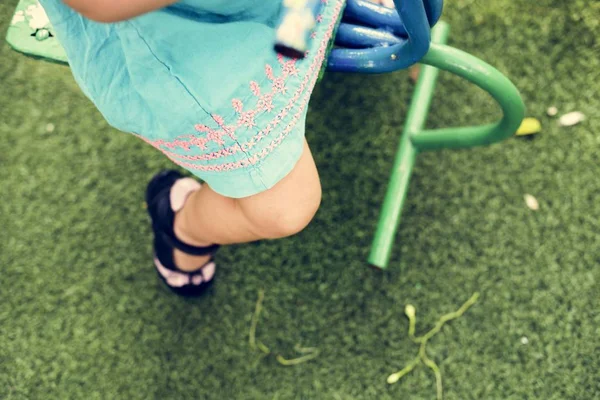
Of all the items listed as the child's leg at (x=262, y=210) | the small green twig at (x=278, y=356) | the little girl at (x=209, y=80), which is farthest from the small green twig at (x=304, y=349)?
the little girl at (x=209, y=80)

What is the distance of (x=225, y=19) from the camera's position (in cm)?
62

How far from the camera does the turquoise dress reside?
23.2 inches

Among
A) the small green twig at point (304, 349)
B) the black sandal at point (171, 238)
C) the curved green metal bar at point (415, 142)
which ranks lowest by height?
the small green twig at point (304, 349)

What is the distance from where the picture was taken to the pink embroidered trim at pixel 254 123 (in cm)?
62

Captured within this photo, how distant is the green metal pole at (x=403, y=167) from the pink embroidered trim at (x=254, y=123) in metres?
0.41

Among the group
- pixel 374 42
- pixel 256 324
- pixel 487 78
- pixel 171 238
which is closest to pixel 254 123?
pixel 374 42

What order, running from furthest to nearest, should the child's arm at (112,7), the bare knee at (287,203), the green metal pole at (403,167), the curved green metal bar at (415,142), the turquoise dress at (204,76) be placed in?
the green metal pole at (403,167) → the curved green metal bar at (415,142) → the bare knee at (287,203) → the turquoise dress at (204,76) → the child's arm at (112,7)

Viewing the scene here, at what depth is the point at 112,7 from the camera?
1.45 feet

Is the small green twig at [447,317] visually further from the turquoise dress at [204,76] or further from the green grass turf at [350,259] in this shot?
the turquoise dress at [204,76]

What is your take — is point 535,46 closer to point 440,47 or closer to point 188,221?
point 440,47

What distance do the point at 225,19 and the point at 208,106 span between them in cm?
10

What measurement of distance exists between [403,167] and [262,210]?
387 mm

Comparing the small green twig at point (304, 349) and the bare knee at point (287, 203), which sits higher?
the bare knee at point (287, 203)

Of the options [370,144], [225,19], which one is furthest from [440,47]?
[370,144]
